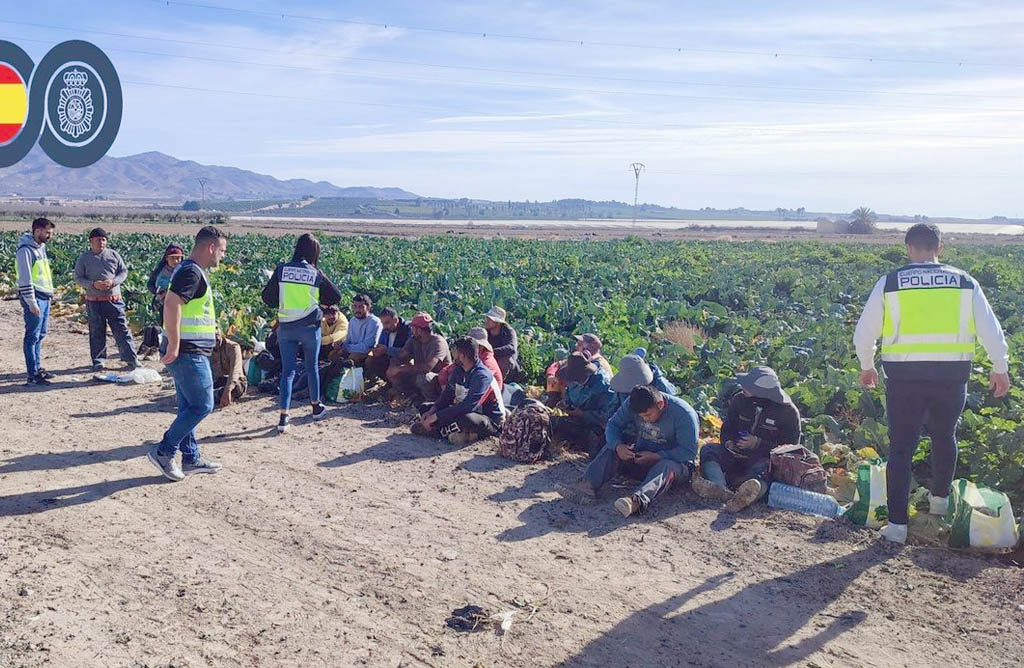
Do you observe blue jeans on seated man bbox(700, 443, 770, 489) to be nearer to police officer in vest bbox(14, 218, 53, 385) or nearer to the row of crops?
the row of crops

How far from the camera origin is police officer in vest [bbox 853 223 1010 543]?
5.73m

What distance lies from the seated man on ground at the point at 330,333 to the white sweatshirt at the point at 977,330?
6811mm

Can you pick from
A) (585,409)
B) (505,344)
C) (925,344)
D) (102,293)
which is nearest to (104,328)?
(102,293)

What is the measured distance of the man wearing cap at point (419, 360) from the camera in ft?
32.7

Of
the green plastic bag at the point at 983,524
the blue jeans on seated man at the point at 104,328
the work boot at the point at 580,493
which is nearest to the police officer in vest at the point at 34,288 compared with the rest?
the blue jeans on seated man at the point at 104,328

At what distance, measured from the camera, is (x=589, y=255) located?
38.3 m

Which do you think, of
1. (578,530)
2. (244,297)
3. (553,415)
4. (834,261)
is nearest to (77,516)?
(578,530)

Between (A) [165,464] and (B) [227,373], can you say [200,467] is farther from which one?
(B) [227,373]

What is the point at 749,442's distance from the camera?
714cm

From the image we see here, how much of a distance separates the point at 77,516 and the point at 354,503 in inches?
80.8

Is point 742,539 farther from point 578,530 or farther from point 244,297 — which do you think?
point 244,297

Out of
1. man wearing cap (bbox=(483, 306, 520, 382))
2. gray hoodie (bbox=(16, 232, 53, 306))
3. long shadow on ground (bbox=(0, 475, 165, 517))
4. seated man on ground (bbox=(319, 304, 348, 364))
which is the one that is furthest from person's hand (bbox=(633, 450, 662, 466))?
gray hoodie (bbox=(16, 232, 53, 306))

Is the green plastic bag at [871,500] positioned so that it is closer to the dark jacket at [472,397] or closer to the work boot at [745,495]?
the work boot at [745,495]

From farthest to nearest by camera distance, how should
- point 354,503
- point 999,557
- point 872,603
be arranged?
point 354,503 → point 999,557 → point 872,603
